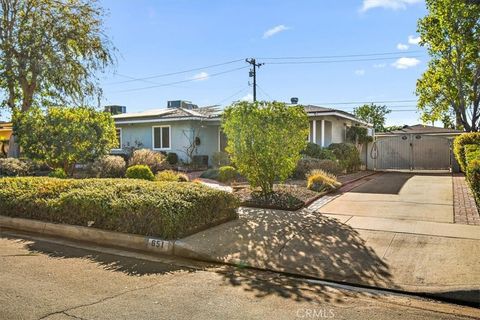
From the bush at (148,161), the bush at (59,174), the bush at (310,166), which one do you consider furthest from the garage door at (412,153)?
the bush at (59,174)

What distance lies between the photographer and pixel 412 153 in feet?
78.5

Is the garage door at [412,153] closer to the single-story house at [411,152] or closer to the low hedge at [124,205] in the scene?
the single-story house at [411,152]

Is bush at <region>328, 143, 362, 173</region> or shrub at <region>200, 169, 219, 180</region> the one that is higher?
bush at <region>328, 143, 362, 173</region>

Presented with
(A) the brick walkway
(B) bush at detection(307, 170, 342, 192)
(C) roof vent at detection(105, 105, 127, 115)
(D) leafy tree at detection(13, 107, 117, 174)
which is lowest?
(A) the brick walkway

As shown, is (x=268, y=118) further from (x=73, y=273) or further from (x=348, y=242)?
(x=73, y=273)

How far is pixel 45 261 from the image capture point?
19.2 feet

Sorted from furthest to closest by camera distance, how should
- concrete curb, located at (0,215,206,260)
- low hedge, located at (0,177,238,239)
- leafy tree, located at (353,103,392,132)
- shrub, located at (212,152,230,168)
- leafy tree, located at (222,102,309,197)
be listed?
1. leafy tree, located at (353,103,392,132)
2. shrub, located at (212,152,230,168)
3. leafy tree, located at (222,102,309,197)
4. low hedge, located at (0,177,238,239)
5. concrete curb, located at (0,215,206,260)

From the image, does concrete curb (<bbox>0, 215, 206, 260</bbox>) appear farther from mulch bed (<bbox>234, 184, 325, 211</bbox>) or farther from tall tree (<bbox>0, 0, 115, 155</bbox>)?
tall tree (<bbox>0, 0, 115, 155</bbox>)

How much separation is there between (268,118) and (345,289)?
5765 mm

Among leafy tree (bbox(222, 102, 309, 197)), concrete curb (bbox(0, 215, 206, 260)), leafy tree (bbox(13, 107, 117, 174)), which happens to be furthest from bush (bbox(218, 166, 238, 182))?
concrete curb (bbox(0, 215, 206, 260))

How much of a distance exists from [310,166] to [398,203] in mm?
6097

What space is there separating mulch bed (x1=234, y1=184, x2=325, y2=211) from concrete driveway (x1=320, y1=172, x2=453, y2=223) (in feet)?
1.99

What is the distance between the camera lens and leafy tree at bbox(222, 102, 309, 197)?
999cm

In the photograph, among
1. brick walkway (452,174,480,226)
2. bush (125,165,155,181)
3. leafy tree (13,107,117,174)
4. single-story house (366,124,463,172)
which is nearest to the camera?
brick walkway (452,174,480,226)
